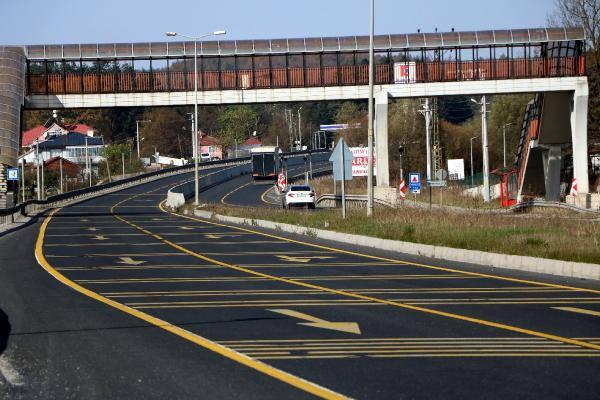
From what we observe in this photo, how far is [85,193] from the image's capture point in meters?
99.2

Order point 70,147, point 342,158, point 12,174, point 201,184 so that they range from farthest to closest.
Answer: point 70,147
point 201,184
point 12,174
point 342,158

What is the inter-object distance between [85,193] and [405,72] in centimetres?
4308

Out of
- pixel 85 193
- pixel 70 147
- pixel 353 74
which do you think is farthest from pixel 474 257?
pixel 70 147

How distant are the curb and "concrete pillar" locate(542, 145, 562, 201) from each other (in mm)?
30092

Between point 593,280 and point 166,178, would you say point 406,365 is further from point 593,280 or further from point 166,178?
point 166,178

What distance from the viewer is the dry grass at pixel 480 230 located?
26.3m

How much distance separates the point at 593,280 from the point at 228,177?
106804 mm

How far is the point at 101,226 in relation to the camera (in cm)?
5028

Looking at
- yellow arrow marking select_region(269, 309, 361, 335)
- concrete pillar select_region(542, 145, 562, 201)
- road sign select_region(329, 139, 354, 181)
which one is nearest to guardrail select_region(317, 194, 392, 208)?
concrete pillar select_region(542, 145, 562, 201)

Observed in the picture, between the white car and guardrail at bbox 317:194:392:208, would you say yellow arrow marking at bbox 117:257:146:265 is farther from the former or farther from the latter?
the white car

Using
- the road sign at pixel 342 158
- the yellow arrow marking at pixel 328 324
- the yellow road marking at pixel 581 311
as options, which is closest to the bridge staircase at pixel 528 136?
the road sign at pixel 342 158

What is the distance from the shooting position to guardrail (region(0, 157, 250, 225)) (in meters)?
56.4

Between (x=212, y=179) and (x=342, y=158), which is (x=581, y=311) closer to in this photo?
(x=342, y=158)

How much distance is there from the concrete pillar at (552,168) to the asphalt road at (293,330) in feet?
135
